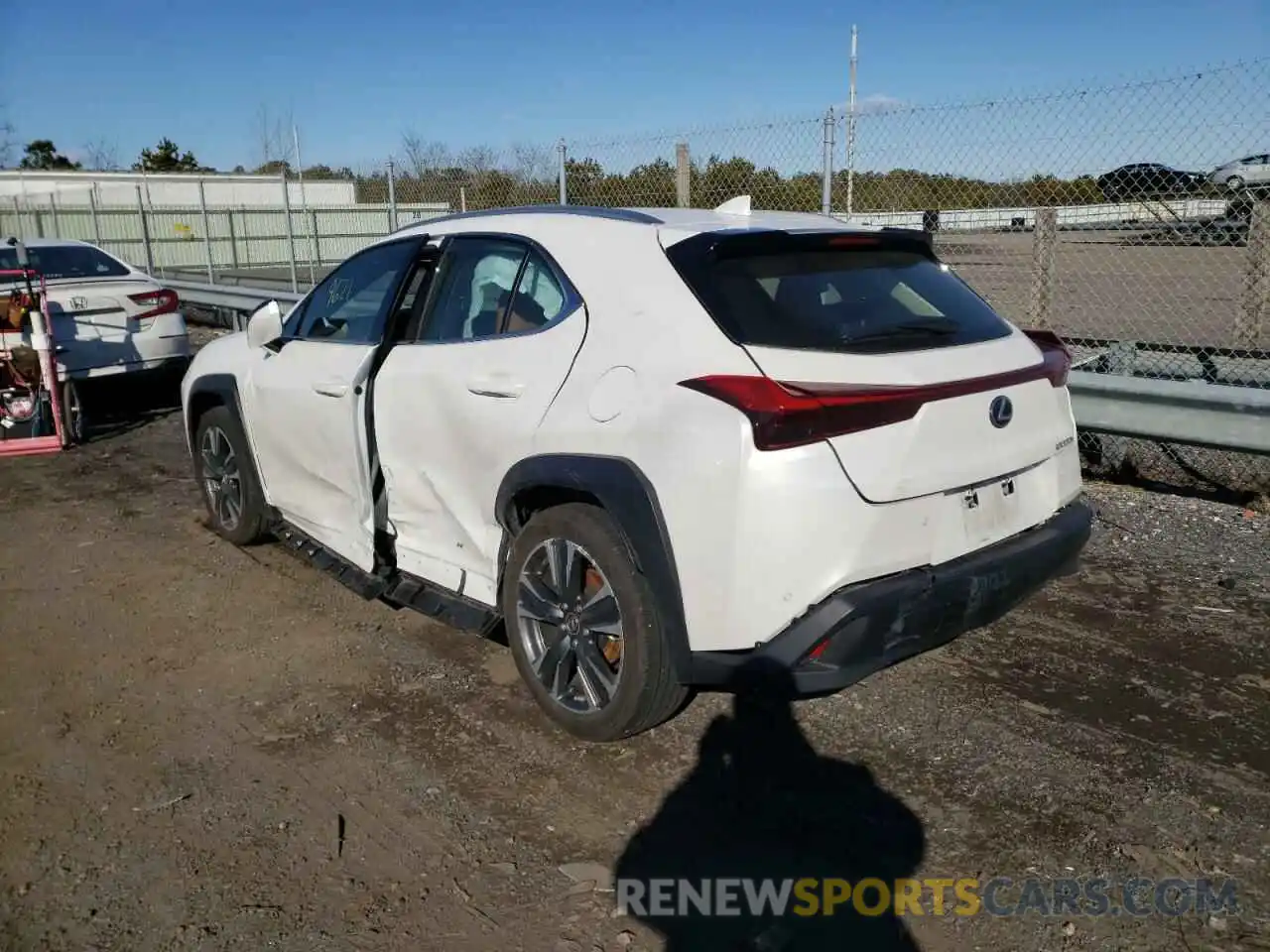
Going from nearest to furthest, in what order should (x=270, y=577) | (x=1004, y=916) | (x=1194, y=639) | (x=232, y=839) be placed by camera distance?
(x=1004, y=916), (x=232, y=839), (x=1194, y=639), (x=270, y=577)

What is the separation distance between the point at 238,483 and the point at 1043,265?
5628 mm

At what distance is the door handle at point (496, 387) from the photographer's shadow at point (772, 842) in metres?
1.24

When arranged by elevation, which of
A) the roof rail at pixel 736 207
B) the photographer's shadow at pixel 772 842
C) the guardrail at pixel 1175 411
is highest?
the roof rail at pixel 736 207

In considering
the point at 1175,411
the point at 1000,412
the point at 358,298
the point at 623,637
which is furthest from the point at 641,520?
the point at 1175,411

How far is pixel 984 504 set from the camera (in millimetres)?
3193

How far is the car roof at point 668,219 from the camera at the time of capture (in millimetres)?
3461

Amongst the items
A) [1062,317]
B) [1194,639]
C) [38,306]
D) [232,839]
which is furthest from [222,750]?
[1062,317]

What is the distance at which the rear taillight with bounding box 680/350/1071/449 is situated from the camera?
2781mm

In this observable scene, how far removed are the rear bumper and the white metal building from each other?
22613 millimetres

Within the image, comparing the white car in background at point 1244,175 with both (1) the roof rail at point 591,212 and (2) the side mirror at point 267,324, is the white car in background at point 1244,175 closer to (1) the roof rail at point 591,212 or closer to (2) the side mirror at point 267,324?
(1) the roof rail at point 591,212

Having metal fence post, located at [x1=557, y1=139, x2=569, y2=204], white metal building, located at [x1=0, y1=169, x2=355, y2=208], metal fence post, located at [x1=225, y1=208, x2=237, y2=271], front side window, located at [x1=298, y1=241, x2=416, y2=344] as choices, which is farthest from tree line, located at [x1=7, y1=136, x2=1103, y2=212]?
white metal building, located at [x1=0, y1=169, x2=355, y2=208]

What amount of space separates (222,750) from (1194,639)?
3.72 meters

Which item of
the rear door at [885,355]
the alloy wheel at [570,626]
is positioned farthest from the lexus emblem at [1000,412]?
the alloy wheel at [570,626]

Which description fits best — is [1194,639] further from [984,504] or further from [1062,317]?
[1062,317]
